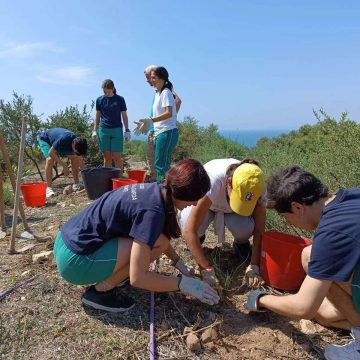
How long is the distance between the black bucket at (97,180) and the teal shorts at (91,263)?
229cm

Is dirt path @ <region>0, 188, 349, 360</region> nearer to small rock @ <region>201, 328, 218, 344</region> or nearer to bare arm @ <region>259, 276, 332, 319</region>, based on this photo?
small rock @ <region>201, 328, 218, 344</region>

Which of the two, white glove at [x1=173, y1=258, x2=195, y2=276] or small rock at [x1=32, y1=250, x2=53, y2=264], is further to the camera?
small rock at [x1=32, y1=250, x2=53, y2=264]

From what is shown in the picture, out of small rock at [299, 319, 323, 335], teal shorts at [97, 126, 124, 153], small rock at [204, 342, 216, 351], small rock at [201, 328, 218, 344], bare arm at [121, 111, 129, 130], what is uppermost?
bare arm at [121, 111, 129, 130]

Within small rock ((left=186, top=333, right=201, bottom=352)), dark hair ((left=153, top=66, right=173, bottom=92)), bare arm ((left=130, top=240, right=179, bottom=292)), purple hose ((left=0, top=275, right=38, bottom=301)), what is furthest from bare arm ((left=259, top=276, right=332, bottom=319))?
dark hair ((left=153, top=66, right=173, bottom=92))

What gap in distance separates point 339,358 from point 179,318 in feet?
2.56

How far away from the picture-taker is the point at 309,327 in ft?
6.31

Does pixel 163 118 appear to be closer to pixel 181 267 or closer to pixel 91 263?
pixel 181 267

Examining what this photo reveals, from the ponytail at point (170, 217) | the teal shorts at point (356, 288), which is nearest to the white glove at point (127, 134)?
the ponytail at point (170, 217)

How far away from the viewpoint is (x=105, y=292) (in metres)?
1.99

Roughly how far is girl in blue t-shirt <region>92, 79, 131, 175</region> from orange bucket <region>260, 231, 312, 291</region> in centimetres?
323

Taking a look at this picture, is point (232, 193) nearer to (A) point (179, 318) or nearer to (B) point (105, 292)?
(A) point (179, 318)

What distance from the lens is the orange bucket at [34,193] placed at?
4.17 metres

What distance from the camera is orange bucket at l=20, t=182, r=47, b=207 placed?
4.17 meters

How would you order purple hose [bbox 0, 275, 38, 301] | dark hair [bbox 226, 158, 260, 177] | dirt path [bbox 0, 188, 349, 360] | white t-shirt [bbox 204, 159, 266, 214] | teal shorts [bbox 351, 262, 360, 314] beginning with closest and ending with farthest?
teal shorts [bbox 351, 262, 360, 314], dirt path [bbox 0, 188, 349, 360], purple hose [bbox 0, 275, 38, 301], dark hair [bbox 226, 158, 260, 177], white t-shirt [bbox 204, 159, 266, 214]
